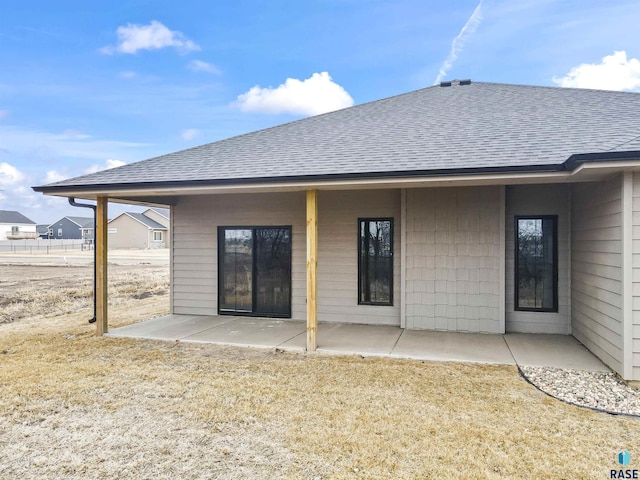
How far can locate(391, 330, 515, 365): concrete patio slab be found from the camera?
545cm

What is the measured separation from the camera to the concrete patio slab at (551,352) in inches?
202

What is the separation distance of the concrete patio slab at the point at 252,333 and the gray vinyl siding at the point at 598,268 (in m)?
4.18

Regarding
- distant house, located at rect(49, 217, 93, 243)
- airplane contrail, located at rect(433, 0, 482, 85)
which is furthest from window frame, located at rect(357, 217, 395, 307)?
distant house, located at rect(49, 217, 93, 243)

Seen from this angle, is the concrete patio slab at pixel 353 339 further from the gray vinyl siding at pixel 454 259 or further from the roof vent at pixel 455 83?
the roof vent at pixel 455 83

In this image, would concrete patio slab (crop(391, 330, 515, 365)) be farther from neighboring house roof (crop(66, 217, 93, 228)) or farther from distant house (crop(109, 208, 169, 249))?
neighboring house roof (crop(66, 217, 93, 228))

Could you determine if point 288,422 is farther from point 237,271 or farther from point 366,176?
point 237,271

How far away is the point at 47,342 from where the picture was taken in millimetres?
6336

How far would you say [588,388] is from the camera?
4.32m

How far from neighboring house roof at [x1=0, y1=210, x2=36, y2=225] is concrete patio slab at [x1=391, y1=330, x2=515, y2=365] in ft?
237

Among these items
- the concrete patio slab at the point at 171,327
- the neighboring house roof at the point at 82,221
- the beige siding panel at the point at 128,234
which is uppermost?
the neighboring house roof at the point at 82,221

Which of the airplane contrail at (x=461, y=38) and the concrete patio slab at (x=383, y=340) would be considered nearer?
the concrete patio slab at (x=383, y=340)

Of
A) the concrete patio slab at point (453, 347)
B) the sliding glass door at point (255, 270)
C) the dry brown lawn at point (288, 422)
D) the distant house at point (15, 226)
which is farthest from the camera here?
the distant house at point (15, 226)

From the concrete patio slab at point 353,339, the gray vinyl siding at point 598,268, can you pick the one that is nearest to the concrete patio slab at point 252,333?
the concrete patio slab at point 353,339

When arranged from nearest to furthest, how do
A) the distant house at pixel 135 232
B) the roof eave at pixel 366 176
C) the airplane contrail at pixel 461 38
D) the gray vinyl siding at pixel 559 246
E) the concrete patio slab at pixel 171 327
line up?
the roof eave at pixel 366 176
the gray vinyl siding at pixel 559 246
the concrete patio slab at pixel 171 327
the airplane contrail at pixel 461 38
the distant house at pixel 135 232
